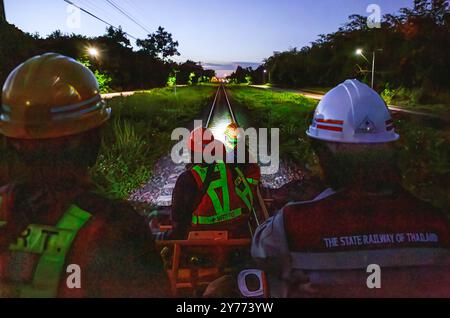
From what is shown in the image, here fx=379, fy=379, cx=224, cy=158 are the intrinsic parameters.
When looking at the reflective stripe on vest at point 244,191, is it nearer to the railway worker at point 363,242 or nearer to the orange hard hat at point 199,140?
the orange hard hat at point 199,140

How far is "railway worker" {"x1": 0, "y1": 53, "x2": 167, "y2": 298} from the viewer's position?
1638 millimetres

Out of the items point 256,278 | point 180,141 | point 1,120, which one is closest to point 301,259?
point 256,278

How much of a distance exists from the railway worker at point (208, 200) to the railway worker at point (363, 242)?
5.04 ft

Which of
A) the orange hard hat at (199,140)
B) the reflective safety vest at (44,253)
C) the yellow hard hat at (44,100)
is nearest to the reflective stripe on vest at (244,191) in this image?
the orange hard hat at (199,140)

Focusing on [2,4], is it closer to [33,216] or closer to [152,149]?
[152,149]

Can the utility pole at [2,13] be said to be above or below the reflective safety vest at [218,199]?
above

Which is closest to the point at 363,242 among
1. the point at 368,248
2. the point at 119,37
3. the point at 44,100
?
the point at 368,248

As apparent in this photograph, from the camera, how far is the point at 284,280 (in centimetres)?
202

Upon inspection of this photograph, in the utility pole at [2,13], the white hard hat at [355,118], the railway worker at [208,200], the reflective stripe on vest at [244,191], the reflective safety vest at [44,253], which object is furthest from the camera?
the utility pole at [2,13]

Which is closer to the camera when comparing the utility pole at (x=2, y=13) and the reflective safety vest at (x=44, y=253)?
the reflective safety vest at (x=44, y=253)

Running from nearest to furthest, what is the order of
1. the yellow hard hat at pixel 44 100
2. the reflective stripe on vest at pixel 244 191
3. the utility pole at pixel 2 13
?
the yellow hard hat at pixel 44 100
the reflective stripe on vest at pixel 244 191
the utility pole at pixel 2 13

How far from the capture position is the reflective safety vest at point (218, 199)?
3.54 m

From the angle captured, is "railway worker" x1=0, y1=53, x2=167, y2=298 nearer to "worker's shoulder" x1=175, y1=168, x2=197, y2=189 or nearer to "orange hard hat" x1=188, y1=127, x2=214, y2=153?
"worker's shoulder" x1=175, y1=168, x2=197, y2=189

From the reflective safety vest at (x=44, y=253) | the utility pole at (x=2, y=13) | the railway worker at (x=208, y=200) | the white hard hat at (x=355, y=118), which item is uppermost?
the utility pole at (x=2, y=13)
